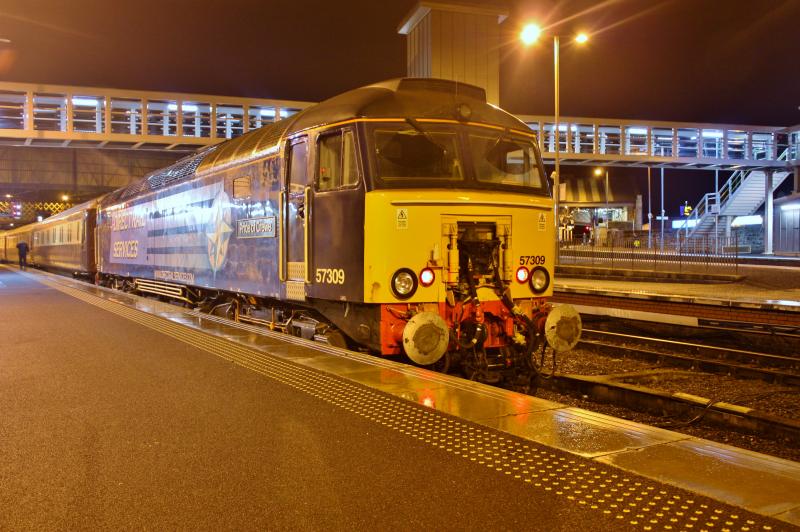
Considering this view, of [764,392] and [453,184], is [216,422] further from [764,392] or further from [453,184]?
[764,392]

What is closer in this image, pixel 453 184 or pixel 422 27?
pixel 453 184

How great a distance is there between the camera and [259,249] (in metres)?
9.60

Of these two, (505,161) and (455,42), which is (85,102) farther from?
(505,161)

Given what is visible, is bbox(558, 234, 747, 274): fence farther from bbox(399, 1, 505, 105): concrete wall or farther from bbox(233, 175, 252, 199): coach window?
bbox(233, 175, 252, 199): coach window

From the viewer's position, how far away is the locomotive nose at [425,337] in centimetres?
690

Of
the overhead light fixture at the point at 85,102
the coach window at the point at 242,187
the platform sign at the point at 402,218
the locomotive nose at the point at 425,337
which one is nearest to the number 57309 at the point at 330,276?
the platform sign at the point at 402,218

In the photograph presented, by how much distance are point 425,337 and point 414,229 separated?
119cm

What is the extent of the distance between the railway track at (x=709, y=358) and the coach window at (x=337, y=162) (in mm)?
5727

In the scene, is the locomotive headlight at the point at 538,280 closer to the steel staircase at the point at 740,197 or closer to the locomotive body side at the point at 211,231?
the locomotive body side at the point at 211,231

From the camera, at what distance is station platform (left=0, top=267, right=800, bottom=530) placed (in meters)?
3.56

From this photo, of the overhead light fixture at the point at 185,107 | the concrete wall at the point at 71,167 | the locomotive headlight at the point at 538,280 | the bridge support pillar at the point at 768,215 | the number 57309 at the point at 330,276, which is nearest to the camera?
the number 57309 at the point at 330,276

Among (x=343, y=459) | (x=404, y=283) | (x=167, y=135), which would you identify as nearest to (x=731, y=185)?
(x=167, y=135)

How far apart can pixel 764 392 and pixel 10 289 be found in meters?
20.5

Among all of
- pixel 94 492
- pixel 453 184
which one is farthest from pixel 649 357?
pixel 94 492
